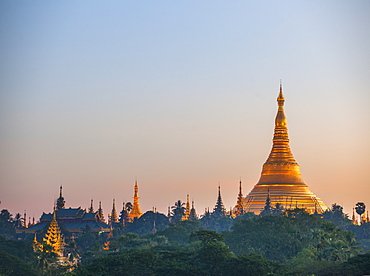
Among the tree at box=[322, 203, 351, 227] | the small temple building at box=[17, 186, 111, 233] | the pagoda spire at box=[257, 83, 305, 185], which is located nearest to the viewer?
the tree at box=[322, 203, 351, 227]

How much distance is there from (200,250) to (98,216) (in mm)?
82051

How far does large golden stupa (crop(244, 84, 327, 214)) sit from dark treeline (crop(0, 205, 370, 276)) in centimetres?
3285

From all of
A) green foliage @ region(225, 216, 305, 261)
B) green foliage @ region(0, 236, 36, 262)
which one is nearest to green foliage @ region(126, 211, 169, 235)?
green foliage @ region(0, 236, 36, 262)

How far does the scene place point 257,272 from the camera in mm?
73875

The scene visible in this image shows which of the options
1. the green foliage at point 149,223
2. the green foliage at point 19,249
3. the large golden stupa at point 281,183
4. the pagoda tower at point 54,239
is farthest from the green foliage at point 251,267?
the green foliage at point 149,223

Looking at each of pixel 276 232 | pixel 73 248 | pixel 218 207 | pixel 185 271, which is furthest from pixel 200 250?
pixel 218 207

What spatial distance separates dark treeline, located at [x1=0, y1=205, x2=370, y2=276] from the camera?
7525 cm

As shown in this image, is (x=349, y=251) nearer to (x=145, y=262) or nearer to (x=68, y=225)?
(x=145, y=262)

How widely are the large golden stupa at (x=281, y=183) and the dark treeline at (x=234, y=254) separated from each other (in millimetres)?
32845

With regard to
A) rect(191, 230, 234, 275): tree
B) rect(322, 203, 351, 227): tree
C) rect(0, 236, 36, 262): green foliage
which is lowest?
rect(191, 230, 234, 275): tree

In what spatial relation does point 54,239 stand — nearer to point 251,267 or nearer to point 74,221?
point 74,221

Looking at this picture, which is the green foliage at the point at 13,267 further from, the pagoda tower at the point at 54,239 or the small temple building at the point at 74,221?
the small temple building at the point at 74,221

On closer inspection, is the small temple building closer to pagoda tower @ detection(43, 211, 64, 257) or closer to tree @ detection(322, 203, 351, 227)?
pagoda tower @ detection(43, 211, 64, 257)

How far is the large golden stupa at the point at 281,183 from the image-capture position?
15262 centimetres
